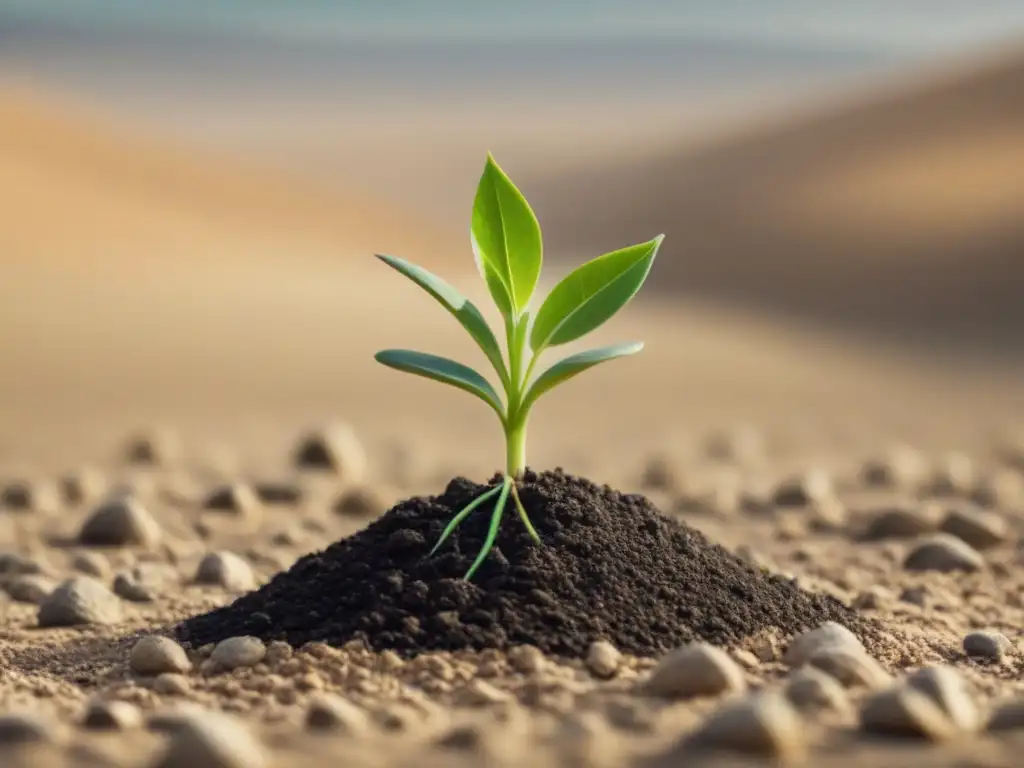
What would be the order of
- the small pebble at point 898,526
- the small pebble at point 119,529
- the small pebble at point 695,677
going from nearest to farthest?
1. the small pebble at point 695,677
2. the small pebble at point 119,529
3. the small pebble at point 898,526

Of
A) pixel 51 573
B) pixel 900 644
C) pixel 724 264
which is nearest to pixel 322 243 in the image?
pixel 724 264

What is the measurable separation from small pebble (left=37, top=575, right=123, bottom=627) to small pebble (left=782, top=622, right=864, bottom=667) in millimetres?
1794

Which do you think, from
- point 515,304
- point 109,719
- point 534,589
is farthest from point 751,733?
point 515,304

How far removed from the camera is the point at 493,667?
103 inches

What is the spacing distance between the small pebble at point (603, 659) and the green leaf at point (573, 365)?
563mm

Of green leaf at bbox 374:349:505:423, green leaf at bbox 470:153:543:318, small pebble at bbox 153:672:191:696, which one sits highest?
green leaf at bbox 470:153:543:318

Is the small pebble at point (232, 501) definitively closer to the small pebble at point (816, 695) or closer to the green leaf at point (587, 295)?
the green leaf at point (587, 295)

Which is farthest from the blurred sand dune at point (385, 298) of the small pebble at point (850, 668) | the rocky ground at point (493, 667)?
the small pebble at point (850, 668)

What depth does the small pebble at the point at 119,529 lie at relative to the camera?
4805mm

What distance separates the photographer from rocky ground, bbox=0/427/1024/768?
2055 millimetres

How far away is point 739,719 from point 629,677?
62 cm

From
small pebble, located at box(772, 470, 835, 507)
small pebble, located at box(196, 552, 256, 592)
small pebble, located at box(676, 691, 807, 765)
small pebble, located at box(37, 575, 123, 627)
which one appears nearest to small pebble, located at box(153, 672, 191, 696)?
small pebble, located at box(37, 575, 123, 627)

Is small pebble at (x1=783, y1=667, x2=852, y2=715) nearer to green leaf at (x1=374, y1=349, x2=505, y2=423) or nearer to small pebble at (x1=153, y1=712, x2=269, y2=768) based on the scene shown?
small pebble at (x1=153, y1=712, x2=269, y2=768)

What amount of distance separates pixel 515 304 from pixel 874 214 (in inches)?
590
